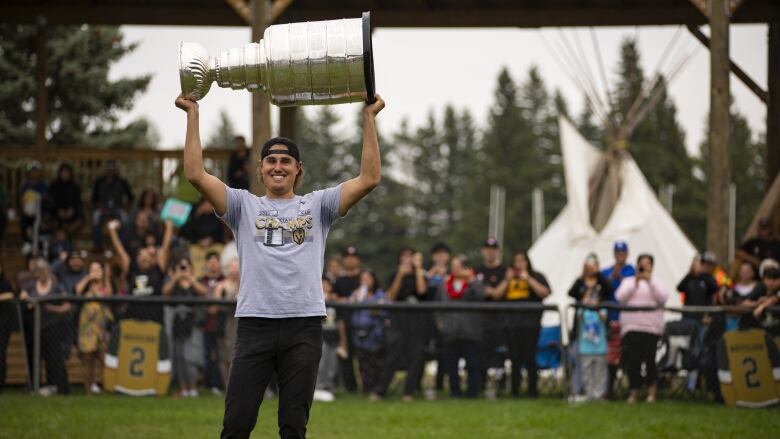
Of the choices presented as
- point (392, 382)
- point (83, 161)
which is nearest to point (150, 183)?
point (83, 161)

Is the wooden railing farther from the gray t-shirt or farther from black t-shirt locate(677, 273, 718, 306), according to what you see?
the gray t-shirt

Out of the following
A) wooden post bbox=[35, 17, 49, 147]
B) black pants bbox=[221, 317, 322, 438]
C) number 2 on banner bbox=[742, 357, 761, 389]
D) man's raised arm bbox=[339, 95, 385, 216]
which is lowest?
number 2 on banner bbox=[742, 357, 761, 389]

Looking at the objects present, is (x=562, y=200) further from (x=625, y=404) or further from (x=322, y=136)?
(x=625, y=404)

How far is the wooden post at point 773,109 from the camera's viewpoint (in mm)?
17266

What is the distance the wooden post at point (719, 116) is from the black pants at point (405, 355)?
14.3 ft

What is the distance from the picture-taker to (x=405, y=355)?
13.0m

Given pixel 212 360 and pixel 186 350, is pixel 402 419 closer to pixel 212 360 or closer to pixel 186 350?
pixel 212 360

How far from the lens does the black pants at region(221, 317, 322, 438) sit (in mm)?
5953

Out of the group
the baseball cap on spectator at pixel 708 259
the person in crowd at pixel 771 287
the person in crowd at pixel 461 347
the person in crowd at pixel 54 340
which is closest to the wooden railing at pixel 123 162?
the person in crowd at pixel 54 340

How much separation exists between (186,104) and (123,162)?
13844 millimetres

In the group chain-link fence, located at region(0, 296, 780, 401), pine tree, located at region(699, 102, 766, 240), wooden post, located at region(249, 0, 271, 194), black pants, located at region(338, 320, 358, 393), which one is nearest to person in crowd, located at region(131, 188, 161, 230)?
wooden post, located at region(249, 0, 271, 194)

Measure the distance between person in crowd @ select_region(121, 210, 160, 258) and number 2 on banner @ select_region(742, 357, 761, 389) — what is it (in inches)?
291

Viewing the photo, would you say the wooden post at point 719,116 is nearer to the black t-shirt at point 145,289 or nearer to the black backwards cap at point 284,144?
the black t-shirt at point 145,289

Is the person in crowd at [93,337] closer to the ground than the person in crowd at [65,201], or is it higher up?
closer to the ground
